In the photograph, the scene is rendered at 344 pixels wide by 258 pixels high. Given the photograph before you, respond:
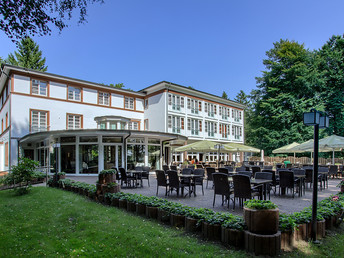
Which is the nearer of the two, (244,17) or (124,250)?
(124,250)

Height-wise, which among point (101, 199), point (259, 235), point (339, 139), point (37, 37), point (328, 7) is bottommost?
point (101, 199)

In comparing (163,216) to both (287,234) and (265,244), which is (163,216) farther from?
(287,234)

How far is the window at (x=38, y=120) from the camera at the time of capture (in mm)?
22062

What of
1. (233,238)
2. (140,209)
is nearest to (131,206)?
(140,209)

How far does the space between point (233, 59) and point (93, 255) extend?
1454 centimetres

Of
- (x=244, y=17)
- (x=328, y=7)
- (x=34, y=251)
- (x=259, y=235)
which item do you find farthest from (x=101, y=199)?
(x=328, y=7)

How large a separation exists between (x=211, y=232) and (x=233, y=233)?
16.8 inches

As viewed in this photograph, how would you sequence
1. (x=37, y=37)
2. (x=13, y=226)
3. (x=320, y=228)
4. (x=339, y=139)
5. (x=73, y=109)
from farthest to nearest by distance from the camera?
(x=73, y=109), (x=339, y=139), (x=37, y=37), (x=13, y=226), (x=320, y=228)

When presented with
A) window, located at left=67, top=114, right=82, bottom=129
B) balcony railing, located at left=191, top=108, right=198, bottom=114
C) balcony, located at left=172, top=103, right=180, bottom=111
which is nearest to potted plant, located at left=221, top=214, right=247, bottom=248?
window, located at left=67, top=114, right=82, bottom=129

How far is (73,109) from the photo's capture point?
24.8 m

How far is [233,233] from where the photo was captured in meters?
3.67

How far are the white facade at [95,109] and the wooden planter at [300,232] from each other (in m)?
14.2

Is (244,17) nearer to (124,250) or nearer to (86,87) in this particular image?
(124,250)

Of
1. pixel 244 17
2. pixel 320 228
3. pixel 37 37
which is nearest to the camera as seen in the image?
Answer: pixel 320 228
